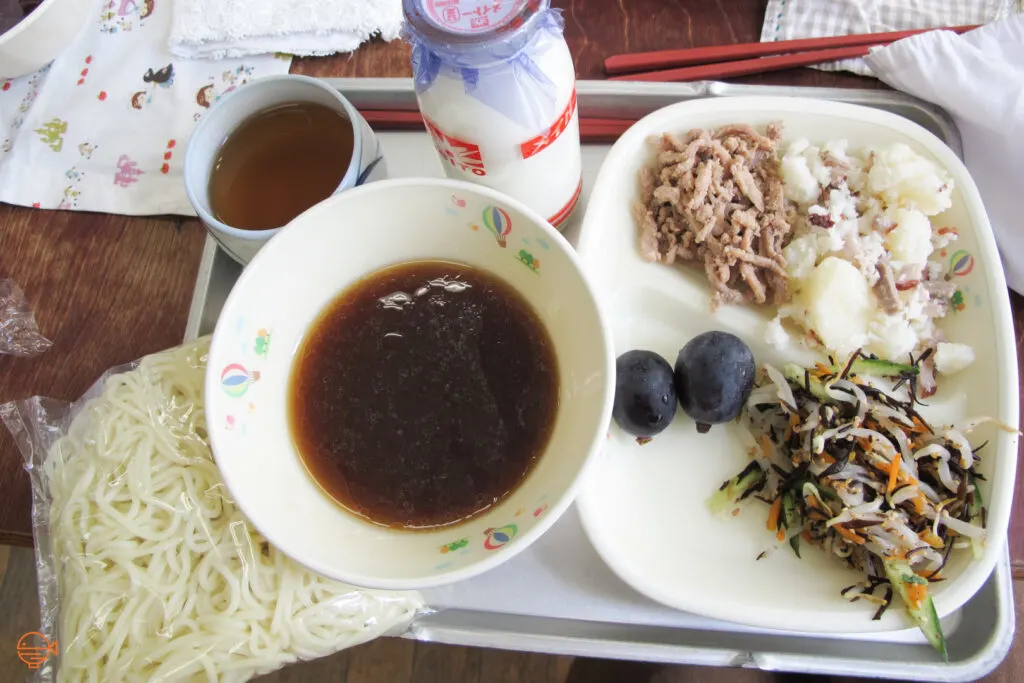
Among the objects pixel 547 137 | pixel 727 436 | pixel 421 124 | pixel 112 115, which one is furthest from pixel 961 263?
pixel 112 115

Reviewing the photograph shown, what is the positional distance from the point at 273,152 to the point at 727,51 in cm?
84

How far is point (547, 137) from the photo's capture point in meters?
0.95

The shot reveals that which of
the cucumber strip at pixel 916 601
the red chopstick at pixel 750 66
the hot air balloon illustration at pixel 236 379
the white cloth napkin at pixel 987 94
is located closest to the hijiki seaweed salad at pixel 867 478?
the cucumber strip at pixel 916 601

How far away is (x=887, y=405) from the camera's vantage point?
1030 millimetres

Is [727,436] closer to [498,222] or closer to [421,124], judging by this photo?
[498,222]

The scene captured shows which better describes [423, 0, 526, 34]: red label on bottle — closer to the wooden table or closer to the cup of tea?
the cup of tea

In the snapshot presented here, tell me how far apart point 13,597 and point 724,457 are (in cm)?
160

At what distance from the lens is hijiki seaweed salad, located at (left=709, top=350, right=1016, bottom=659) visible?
94 cm

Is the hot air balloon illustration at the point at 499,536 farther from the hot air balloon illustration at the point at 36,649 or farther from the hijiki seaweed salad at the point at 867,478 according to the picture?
the hot air balloon illustration at the point at 36,649

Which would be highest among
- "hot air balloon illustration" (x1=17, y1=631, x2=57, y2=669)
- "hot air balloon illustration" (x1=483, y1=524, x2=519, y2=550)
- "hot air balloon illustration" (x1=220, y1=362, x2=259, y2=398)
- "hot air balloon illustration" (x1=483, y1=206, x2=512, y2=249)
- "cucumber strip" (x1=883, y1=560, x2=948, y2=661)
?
"hot air balloon illustration" (x1=483, y1=206, x2=512, y2=249)

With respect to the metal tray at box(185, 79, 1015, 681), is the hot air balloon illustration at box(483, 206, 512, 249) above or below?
above

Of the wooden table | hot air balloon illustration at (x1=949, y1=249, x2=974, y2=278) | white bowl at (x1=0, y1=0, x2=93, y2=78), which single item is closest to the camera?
hot air balloon illustration at (x1=949, y1=249, x2=974, y2=278)

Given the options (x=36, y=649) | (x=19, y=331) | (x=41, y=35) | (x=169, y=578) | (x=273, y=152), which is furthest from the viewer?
(x=41, y=35)

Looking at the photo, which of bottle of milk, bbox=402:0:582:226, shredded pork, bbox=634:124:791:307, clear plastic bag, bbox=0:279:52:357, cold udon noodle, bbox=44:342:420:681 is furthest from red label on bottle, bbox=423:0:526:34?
clear plastic bag, bbox=0:279:52:357
